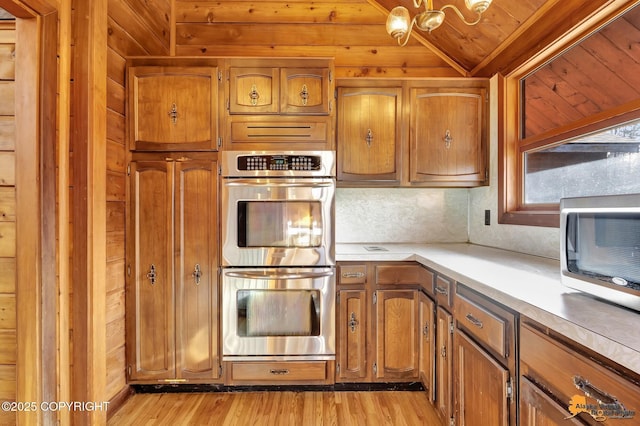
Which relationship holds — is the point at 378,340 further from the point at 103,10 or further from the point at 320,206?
the point at 103,10

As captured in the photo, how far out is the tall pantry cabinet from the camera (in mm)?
1982

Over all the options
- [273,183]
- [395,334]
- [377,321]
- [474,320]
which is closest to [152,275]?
[273,183]

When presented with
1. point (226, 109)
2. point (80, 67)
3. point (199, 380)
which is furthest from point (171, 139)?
point (199, 380)

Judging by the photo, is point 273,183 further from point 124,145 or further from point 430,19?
point 430,19

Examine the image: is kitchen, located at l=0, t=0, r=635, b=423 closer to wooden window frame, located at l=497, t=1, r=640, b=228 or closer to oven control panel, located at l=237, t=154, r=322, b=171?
wooden window frame, located at l=497, t=1, r=640, b=228

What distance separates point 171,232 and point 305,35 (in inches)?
75.4

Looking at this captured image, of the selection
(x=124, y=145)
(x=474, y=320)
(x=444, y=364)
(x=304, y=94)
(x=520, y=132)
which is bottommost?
(x=444, y=364)

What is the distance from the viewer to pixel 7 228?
146 centimetres

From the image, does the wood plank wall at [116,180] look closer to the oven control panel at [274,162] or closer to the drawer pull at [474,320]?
the oven control panel at [274,162]

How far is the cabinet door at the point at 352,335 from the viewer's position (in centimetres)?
203

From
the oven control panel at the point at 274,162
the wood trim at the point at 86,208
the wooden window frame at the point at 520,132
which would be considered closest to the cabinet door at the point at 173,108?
the oven control panel at the point at 274,162

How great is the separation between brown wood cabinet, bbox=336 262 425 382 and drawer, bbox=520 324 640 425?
A: 1.03 m

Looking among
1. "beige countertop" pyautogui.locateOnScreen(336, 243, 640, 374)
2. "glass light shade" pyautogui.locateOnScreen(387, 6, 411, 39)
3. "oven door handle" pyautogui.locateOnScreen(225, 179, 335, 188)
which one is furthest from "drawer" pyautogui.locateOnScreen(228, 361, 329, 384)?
"glass light shade" pyautogui.locateOnScreen(387, 6, 411, 39)

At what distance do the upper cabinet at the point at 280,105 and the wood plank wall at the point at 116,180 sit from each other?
67 centimetres
